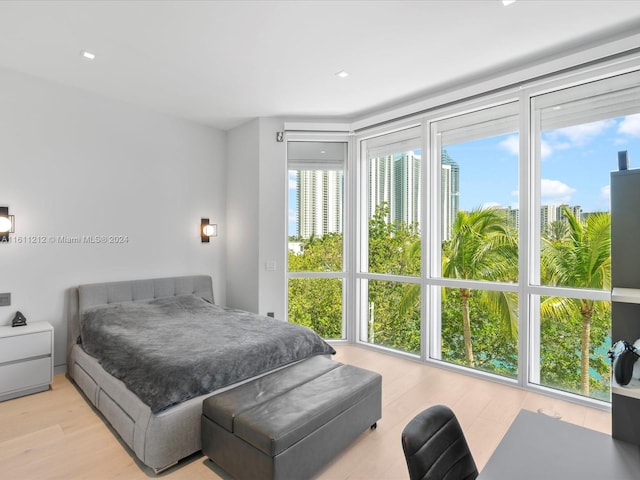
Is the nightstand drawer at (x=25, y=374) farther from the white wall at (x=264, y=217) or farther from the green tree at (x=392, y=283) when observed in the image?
the green tree at (x=392, y=283)

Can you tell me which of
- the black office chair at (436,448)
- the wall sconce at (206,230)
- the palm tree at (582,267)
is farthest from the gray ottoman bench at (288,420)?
the wall sconce at (206,230)

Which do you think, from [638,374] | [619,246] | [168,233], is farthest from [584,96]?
[168,233]

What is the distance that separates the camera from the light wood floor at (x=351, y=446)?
6.79 ft

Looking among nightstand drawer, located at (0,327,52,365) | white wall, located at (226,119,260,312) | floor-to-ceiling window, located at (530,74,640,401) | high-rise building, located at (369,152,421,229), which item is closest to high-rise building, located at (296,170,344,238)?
high-rise building, located at (369,152,421,229)

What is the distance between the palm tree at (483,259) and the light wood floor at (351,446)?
0.65 metres

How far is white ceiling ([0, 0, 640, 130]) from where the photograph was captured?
7.66ft

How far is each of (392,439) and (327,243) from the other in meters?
2.62

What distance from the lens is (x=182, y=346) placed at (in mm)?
2557

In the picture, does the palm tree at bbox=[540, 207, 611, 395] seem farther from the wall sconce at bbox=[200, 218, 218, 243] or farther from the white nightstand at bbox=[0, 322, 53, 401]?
the white nightstand at bbox=[0, 322, 53, 401]

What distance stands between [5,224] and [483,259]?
4.55m

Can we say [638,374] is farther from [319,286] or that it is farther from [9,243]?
[9,243]

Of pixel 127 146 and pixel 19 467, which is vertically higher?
pixel 127 146

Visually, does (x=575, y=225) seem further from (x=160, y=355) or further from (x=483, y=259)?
(x=160, y=355)

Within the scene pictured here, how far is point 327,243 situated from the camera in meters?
4.61
